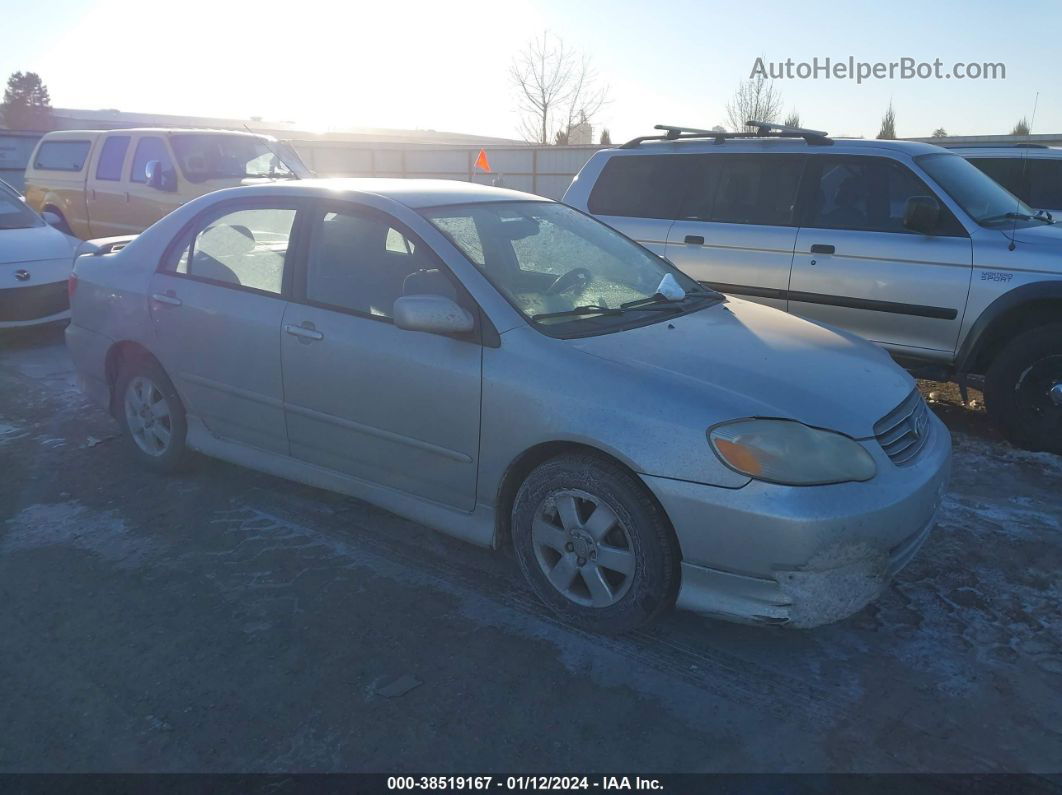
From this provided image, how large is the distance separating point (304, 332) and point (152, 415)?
1447 mm

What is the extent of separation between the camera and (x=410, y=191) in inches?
155

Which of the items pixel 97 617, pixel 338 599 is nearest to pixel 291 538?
pixel 338 599

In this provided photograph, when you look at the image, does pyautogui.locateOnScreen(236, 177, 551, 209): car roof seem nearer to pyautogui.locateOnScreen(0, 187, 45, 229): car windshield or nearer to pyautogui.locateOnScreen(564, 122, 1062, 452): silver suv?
pyautogui.locateOnScreen(564, 122, 1062, 452): silver suv

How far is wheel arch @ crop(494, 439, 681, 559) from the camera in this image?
3.00 meters

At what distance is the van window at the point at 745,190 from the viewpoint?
6.15 m

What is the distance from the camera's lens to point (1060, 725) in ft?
8.82

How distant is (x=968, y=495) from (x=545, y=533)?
2.58 meters

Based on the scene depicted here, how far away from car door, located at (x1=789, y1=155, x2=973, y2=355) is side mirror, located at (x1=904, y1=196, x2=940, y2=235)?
0.31 ft

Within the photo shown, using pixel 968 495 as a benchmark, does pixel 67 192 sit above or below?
above

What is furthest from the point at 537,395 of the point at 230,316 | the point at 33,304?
the point at 33,304

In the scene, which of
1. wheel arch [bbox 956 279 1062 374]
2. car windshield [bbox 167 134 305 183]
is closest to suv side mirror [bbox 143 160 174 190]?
car windshield [bbox 167 134 305 183]

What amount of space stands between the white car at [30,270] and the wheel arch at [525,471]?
19.0 ft

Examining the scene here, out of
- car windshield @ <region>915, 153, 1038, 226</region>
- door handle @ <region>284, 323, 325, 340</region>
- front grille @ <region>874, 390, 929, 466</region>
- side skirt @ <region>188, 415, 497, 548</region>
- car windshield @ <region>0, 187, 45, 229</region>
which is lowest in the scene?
side skirt @ <region>188, 415, 497, 548</region>

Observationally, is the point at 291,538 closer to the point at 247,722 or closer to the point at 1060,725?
the point at 247,722
